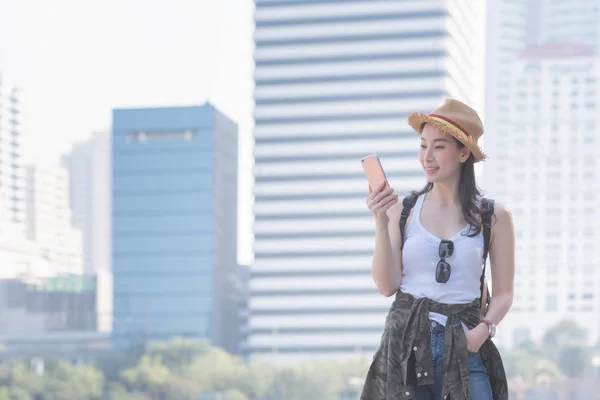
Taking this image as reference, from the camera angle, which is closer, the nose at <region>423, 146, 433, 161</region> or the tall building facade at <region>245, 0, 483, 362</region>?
the nose at <region>423, 146, 433, 161</region>

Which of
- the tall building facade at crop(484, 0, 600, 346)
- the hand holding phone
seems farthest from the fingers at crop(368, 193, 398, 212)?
the tall building facade at crop(484, 0, 600, 346)

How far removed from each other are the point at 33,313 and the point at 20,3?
32.5 metres

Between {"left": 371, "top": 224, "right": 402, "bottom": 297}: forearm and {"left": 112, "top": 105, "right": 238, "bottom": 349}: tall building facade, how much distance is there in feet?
202

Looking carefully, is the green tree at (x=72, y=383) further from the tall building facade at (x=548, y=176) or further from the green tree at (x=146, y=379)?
the tall building facade at (x=548, y=176)

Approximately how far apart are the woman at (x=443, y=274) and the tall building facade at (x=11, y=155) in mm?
75099

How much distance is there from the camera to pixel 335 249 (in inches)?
2441

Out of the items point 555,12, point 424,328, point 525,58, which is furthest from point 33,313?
point 424,328

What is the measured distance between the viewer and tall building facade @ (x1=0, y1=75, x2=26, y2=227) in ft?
244

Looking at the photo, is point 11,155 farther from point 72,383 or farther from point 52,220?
point 72,383

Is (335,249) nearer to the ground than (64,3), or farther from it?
nearer to the ground

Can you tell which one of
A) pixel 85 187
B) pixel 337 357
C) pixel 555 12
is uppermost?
pixel 555 12

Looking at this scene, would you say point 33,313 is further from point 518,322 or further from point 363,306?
point 518,322

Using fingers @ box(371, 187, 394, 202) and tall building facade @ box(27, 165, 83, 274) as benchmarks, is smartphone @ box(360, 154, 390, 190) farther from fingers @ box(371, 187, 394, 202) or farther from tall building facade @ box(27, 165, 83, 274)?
tall building facade @ box(27, 165, 83, 274)

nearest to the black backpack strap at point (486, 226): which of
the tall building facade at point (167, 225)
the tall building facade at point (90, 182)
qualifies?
the tall building facade at point (167, 225)
